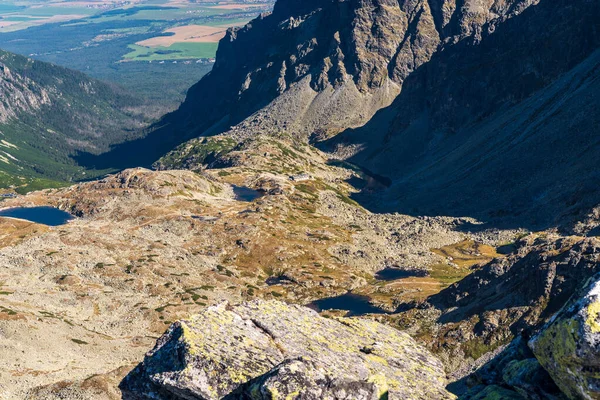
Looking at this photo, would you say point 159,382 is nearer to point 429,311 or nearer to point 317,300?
point 429,311

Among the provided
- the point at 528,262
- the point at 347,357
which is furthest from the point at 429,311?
the point at 347,357

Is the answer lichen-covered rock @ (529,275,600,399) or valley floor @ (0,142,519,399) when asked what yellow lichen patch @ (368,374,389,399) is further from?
valley floor @ (0,142,519,399)

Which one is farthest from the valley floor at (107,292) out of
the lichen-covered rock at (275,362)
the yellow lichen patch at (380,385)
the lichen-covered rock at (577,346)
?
the lichen-covered rock at (577,346)

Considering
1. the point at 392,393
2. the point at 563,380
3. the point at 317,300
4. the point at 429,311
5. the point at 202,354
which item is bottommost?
the point at 317,300

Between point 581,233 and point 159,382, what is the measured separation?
19251 cm

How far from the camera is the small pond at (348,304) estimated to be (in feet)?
521

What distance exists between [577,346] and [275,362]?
1590 cm

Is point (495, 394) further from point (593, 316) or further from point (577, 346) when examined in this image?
point (593, 316)

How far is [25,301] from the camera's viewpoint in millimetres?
→ 131875

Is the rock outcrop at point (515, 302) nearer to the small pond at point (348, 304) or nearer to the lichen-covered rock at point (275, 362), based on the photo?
the small pond at point (348, 304)

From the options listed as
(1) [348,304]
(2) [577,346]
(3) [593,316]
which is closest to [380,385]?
(2) [577,346]

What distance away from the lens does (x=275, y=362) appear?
31.5m

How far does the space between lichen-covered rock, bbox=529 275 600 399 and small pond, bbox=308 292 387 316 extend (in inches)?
5234

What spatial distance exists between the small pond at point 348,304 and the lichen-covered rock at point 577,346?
132941 millimetres
